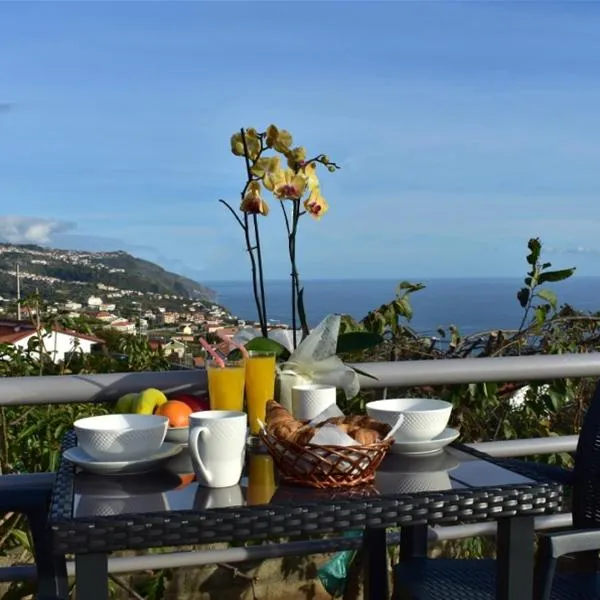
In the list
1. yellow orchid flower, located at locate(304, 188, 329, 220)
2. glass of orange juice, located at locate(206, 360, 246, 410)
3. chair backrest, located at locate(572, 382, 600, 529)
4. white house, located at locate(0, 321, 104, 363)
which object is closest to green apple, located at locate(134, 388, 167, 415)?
glass of orange juice, located at locate(206, 360, 246, 410)

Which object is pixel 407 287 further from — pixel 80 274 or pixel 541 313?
pixel 80 274

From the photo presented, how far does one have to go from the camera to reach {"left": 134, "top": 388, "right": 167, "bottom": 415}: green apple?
81.7 inches

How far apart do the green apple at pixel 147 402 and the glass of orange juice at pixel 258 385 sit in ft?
0.64

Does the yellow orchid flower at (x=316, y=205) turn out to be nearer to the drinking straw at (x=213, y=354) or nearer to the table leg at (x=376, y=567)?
the drinking straw at (x=213, y=354)

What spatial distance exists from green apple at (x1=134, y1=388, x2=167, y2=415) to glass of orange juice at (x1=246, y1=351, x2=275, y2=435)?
0.20 m

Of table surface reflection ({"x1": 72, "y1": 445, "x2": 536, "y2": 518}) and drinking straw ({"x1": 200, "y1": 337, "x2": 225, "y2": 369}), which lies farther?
drinking straw ({"x1": 200, "y1": 337, "x2": 225, "y2": 369})

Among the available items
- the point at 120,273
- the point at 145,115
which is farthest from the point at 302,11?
the point at 145,115

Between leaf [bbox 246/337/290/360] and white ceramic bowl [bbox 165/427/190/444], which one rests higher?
leaf [bbox 246/337/290/360]

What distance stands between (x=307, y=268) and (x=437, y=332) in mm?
1555

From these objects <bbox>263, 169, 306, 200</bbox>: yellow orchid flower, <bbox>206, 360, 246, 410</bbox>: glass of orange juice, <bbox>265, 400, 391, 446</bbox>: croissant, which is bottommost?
<bbox>265, 400, 391, 446</bbox>: croissant

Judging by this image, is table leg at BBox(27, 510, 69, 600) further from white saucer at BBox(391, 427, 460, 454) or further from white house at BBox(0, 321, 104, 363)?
white house at BBox(0, 321, 104, 363)

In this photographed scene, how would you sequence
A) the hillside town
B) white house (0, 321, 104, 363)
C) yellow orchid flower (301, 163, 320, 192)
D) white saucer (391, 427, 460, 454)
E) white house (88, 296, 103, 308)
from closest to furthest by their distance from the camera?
1. white saucer (391, 427, 460, 454)
2. yellow orchid flower (301, 163, 320, 192)
3. the hillside town
4. white house (0, 321, 104, 363)
5. white house (88, 296, 103, 308)

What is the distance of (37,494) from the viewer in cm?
201

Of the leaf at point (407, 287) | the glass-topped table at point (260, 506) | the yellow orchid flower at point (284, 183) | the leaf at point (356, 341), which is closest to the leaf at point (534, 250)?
the leaf at point (407, 287)
